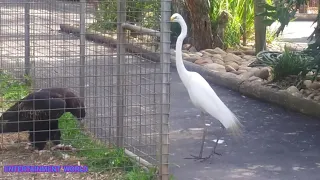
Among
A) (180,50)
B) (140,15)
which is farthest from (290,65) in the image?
(140,15)

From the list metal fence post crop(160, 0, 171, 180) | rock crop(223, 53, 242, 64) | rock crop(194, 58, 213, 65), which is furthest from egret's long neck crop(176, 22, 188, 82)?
Result: rock crop(223, 53, 242, 64)

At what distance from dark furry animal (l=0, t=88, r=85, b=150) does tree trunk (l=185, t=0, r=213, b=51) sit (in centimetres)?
747

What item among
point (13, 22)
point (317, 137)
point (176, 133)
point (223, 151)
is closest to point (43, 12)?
point (13, 22)

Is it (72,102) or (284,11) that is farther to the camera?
(284,11)

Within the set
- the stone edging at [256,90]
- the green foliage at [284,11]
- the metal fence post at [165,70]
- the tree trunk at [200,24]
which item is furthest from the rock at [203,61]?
the metal fence post at [165,70]

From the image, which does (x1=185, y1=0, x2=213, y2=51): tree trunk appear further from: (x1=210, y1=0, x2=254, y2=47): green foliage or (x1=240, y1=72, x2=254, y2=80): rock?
→ (x1=240, y1=72, x2=254, y2=80): rock

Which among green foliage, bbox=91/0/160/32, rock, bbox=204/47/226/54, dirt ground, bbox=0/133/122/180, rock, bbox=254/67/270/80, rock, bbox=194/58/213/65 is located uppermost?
green foliage, bbox=91/0/160/32

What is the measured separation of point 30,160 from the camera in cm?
629

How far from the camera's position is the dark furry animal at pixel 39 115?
19.5ft

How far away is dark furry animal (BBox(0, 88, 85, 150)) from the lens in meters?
5.95

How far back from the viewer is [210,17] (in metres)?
13.8

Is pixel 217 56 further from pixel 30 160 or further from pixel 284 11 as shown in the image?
pixel 30 160

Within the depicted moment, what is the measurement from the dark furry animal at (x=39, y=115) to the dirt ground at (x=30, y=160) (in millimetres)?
141

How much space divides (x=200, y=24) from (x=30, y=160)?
7946mm
